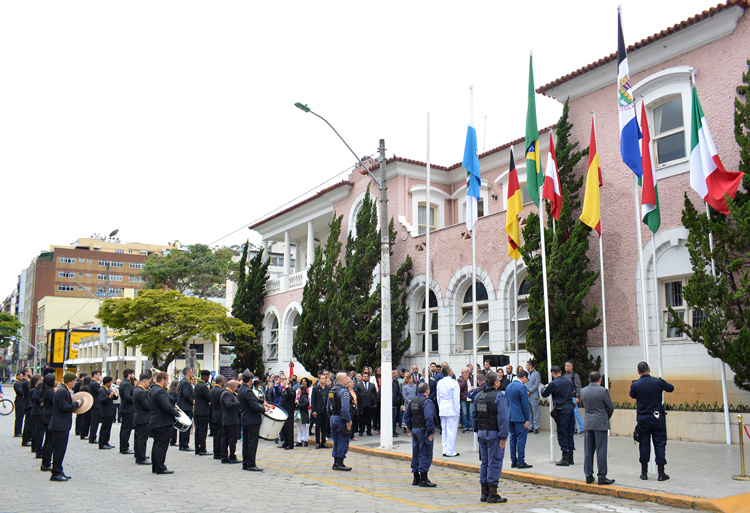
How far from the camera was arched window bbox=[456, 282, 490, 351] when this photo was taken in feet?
72.9

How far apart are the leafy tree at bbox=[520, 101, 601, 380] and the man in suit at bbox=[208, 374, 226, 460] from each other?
8.75 m

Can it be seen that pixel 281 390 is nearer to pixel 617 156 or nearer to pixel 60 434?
pixel 60 434

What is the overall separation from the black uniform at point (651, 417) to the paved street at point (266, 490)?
4.57ft

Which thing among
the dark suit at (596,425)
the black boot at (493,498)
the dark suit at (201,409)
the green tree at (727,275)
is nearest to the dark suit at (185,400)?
the dark suit at (201,409)

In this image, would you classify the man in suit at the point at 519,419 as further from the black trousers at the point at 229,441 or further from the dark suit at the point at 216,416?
the dark suit at the point at 216,416

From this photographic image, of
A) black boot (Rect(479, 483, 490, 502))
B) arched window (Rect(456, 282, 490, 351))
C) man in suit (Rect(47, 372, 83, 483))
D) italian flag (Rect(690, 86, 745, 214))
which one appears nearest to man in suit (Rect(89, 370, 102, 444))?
man in suit (Rect(47, 372, 83, 483))

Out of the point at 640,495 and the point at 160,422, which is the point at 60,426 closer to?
the point at 160,422

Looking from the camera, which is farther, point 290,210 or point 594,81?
point 290,210

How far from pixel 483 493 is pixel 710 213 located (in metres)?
9.27

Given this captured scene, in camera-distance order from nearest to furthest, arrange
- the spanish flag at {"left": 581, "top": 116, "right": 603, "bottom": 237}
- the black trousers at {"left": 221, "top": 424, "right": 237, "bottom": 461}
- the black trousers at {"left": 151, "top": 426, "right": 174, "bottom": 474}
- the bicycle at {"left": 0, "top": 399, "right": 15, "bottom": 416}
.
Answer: the black trousers at {"left": 151, "top": 426, "right": 174, "bottom": 474}, the black trousers at {"left": 221, "top": 424, "right": 237, "bottom": 461}, the spanish flag at {"left": 581, "top": 116, "right": 603, "bottom": 237}, the bicycle at {"left": 0, "top": 399, "right": 15, "bottom": 416}

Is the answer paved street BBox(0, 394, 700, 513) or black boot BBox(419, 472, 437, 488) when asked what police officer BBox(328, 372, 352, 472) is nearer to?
paved street BBox(0, 394, 700, 513)

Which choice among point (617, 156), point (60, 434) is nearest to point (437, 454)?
point (60, 434)

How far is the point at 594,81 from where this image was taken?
1881 cm

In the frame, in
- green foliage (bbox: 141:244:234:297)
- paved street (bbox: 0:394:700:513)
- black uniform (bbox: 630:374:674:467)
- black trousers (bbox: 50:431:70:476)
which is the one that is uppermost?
green foliage (bbox: 141:244:234:297)
